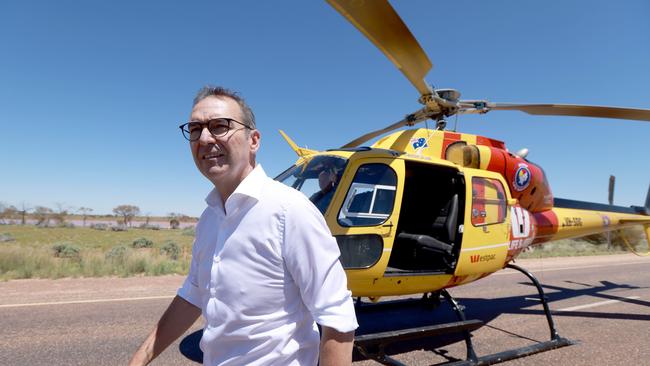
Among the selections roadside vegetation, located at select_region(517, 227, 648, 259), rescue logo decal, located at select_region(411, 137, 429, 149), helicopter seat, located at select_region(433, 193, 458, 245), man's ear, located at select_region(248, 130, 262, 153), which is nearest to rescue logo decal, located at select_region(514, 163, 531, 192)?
helicopter seat, located at select_region(433, 193, 458, 245)

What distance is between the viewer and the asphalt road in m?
4.20

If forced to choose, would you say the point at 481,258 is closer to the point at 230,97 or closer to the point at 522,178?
the point at 522,178

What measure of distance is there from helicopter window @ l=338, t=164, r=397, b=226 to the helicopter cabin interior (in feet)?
1.36

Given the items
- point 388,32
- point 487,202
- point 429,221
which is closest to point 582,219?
point 487,202

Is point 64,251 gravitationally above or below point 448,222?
below

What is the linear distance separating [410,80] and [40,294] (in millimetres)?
7242

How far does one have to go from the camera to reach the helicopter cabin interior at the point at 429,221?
15.3 feet

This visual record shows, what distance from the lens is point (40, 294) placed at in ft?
21.8

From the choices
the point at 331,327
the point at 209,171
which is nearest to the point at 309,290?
the point at 331,327

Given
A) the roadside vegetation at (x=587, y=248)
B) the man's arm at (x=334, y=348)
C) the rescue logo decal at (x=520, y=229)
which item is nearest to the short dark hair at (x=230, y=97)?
the man's arm at (x=334, y=348)

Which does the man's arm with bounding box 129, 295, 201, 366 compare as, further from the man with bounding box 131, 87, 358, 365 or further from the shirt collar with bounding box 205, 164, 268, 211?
the shirt collar with bounding box 205, 164, 268, 211

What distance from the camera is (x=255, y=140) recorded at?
1549 mm

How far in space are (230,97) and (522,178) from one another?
553 cm

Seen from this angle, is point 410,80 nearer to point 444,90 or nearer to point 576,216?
point 444,90
